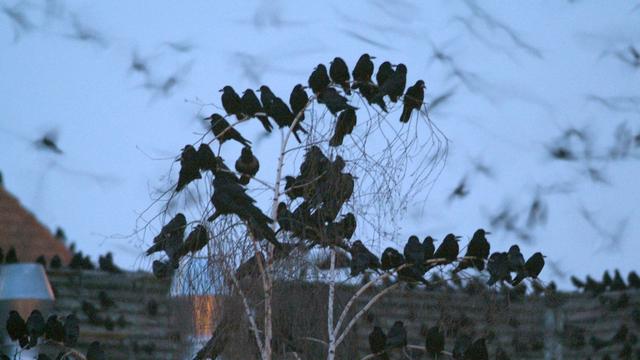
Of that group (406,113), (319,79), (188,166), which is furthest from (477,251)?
(188,166)

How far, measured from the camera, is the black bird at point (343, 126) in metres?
5.21

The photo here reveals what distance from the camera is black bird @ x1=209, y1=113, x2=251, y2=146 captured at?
17.2ft

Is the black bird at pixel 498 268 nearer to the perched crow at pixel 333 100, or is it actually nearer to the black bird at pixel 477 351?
the black bird at pixel 477 351

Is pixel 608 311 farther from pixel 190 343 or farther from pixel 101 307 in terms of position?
pixel 190 343

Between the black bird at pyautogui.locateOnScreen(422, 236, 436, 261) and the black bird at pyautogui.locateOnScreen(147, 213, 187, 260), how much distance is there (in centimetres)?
105

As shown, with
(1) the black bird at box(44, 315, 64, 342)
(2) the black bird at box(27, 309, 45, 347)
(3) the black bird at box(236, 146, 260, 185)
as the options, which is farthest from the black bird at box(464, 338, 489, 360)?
(2) the black bird at box(27, 309, 45, 347)

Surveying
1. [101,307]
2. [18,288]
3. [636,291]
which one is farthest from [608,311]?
[18,288]

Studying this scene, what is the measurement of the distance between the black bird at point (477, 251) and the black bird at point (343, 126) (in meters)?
0.72

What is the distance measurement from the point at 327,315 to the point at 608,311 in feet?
19.1

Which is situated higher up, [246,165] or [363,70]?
[363,70]

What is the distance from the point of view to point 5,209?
13.1 metres

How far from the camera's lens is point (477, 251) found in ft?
17.3

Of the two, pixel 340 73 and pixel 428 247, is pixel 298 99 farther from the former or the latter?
pixel 428 247

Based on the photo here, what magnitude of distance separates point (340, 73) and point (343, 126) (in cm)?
24
